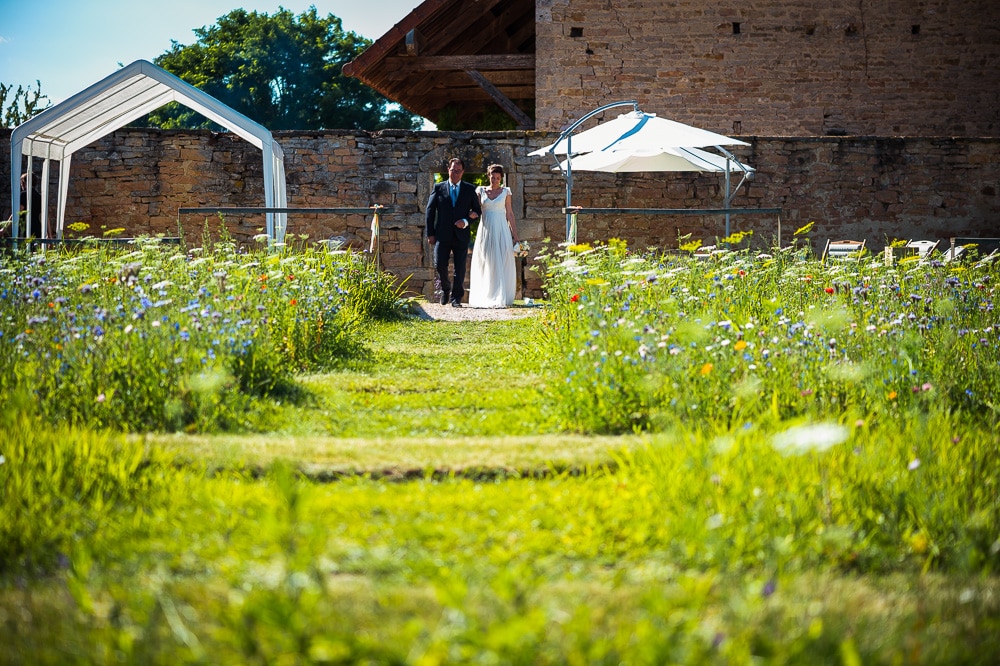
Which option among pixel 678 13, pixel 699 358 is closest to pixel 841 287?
pixel 699 358

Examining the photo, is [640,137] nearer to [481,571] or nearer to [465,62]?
[465,62]

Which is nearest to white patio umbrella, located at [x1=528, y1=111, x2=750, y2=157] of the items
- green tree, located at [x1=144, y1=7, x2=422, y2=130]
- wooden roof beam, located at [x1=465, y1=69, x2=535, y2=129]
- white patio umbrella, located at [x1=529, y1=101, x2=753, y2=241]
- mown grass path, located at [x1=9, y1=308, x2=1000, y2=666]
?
white patio umbrella, located at [x1=529, y1=101, x2=753, y2=241]

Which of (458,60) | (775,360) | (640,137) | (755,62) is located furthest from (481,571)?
(755,62)

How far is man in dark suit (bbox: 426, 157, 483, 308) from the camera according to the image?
10211 mm

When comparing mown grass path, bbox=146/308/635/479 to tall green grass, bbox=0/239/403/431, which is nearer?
mown grass path, bbox=146/308/635/479

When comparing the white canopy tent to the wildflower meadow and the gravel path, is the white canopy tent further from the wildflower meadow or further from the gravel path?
the wildflower meadow

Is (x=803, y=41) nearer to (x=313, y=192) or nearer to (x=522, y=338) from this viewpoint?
(x=313, y=192)

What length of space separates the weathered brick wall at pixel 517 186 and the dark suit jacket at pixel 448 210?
2.30 meters

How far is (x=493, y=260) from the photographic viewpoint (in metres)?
10.8

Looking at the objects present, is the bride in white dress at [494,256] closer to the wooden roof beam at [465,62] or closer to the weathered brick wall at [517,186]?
the weathered brick wall at [517,186]

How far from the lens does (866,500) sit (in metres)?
3.01

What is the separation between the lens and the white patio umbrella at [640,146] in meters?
10.1

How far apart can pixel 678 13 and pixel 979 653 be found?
46.4 ft

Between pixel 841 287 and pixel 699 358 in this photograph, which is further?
pixel 841 287
